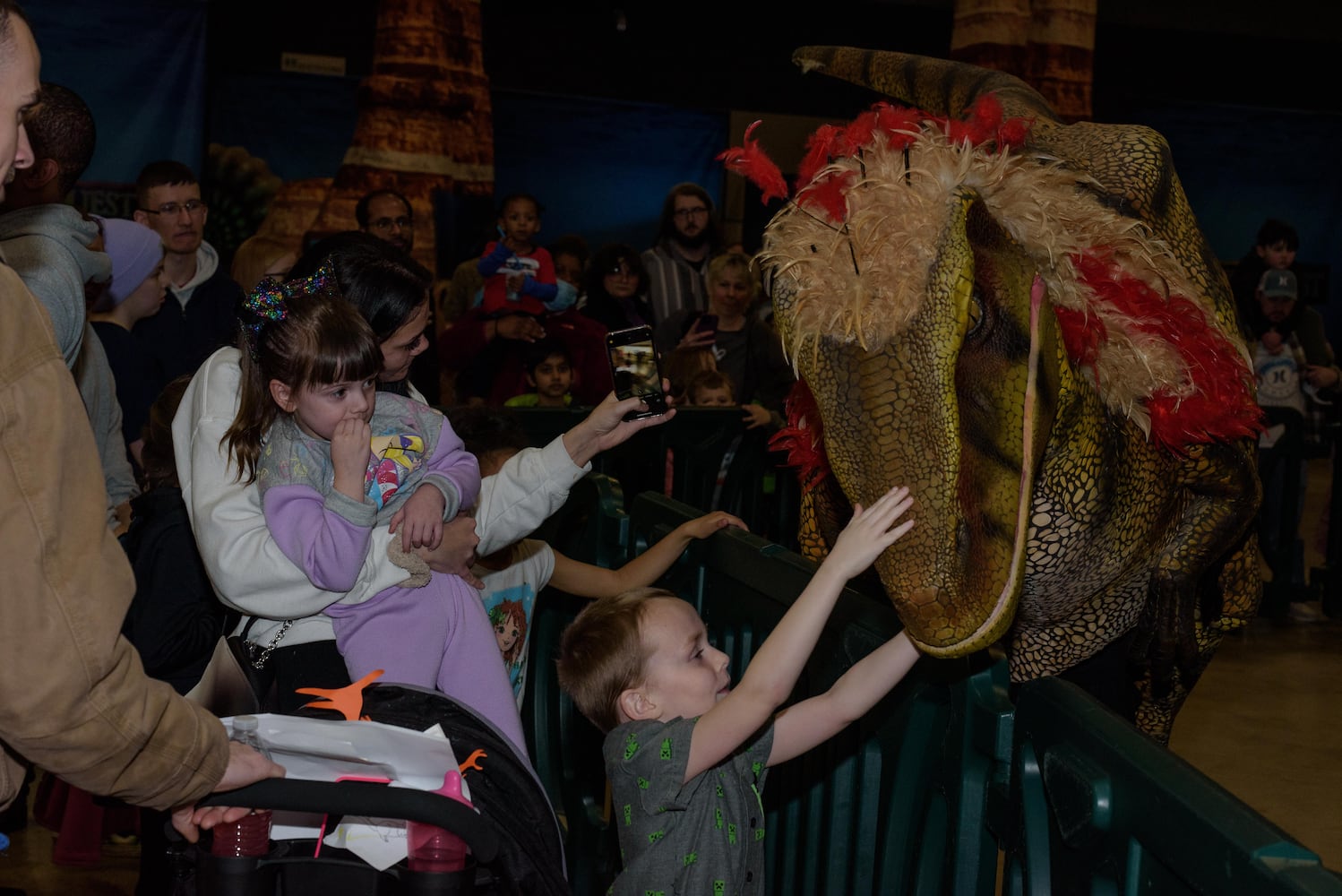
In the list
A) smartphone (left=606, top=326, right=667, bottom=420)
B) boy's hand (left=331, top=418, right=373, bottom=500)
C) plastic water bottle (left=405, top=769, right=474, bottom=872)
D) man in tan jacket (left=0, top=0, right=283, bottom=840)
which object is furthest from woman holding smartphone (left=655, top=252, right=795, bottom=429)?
man in tan jacket (left=0, top=0, right=283, bottom=840)

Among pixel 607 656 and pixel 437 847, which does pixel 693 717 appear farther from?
pixel 437 847

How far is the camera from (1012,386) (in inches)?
61.5

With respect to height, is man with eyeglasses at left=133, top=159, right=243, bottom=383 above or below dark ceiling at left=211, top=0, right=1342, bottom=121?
below

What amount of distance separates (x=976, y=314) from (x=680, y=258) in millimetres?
5388

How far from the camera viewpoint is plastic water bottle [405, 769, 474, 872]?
155 centimetres

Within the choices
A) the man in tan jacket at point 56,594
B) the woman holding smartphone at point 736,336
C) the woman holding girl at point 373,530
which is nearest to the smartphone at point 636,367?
the woman holding girl at point 373,530

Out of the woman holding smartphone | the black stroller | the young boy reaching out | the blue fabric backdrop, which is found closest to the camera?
the black stroller

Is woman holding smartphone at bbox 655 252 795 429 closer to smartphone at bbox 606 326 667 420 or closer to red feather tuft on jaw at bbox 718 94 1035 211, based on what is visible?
smartphone at bbox 606 326 667 420

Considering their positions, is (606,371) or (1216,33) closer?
(606,371)

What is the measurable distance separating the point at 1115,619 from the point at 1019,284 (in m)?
0.73

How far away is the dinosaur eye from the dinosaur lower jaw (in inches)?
2.4

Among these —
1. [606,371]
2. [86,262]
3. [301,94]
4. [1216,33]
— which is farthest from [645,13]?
[86,262]

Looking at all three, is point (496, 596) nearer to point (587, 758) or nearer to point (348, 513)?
point (587, 758)

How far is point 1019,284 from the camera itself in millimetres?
1589
